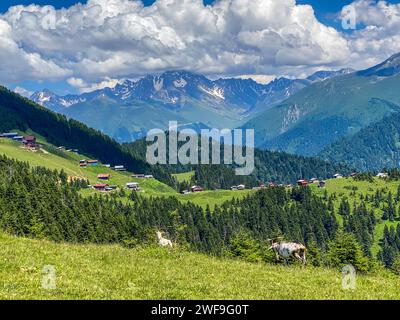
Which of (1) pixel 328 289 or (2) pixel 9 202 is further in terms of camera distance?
(2) pixel 9 202

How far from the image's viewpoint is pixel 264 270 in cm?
2644

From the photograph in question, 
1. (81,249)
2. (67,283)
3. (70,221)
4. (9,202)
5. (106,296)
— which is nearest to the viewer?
(106,296)

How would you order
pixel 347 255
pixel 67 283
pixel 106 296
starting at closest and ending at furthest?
pixel 106 296 < pixel 67 283 < pixel 347 255

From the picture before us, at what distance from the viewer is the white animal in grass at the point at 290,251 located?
3127cm

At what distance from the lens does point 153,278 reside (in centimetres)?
2195

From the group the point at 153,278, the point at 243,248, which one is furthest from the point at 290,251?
the point at 243,248

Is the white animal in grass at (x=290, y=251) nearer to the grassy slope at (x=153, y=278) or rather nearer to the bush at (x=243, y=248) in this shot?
the grassy slope at (x=153, y=278)

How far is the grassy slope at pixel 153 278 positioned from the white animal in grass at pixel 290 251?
2598 millimetres

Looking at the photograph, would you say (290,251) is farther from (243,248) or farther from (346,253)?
(243,248)

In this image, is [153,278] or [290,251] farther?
[290,251]

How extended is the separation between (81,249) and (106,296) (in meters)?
11.7

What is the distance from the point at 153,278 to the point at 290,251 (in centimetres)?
1261
